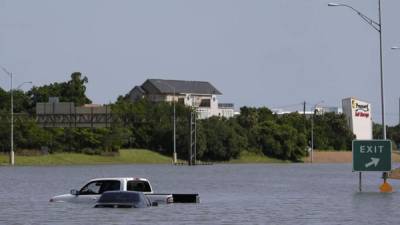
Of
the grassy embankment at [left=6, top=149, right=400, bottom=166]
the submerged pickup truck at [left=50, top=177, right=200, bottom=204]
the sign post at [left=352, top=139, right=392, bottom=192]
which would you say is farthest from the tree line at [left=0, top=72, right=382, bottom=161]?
the submerged pickup truck at [left=50, top=177, right=200, bottom=204]

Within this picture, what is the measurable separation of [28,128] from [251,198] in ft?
346

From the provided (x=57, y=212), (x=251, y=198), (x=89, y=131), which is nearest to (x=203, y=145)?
(x=89, y=131)

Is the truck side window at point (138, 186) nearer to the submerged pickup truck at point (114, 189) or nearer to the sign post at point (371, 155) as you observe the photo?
the submerged pickup truck at point (114, 189)

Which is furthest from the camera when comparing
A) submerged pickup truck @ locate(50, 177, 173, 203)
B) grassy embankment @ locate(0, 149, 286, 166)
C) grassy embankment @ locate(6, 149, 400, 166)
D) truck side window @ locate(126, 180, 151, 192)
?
grassy embankment @ locate(6, 149, 400, 166)

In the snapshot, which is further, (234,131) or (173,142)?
(234,131)

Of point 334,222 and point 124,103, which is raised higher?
point 124,103

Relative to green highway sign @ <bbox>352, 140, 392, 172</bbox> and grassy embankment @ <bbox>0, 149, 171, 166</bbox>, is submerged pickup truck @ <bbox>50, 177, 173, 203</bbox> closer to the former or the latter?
green highway sign @ <bbox>352, 140, 392, 172</bbox>

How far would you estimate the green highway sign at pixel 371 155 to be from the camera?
56438 mm

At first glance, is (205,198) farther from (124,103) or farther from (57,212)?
(124,103)

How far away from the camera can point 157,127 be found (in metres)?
186

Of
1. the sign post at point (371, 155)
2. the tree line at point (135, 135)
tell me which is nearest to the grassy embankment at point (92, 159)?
the tree line at point (135, 135)

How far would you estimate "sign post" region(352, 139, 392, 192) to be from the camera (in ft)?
185

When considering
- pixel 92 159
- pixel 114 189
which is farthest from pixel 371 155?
pixel 92 159

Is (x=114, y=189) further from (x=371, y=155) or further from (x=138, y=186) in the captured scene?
(x=371, y=155)
